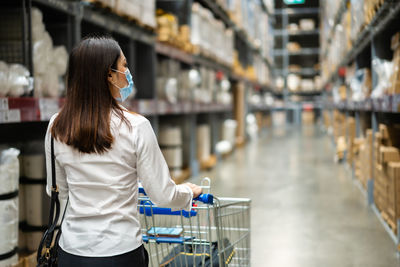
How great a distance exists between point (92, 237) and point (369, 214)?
397cm

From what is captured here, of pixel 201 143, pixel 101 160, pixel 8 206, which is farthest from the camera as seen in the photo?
pixel 201 143

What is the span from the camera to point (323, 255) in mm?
3572

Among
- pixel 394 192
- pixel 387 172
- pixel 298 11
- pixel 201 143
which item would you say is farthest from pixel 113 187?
pixel 298 11

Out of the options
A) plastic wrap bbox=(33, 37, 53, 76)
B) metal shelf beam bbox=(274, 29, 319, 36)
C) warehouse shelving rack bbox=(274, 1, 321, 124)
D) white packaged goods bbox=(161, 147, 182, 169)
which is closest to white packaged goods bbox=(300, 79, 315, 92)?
warehouse shelving rack bbox=(274, 1, 321, 124)

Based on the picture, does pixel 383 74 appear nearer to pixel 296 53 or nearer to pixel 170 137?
pixel 170 137

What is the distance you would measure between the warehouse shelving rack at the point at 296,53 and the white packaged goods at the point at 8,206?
24.0 meters

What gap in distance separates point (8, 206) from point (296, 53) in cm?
2520

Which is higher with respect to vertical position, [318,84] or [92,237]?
[318,84]

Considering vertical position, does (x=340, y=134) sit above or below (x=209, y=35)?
below

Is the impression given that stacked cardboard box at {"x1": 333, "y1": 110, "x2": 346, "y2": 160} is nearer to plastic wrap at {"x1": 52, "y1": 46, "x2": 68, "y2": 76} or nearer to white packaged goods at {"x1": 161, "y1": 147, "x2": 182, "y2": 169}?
white packaged goods at {"x1": 161, "y1": 147, "x2": 182, "y2": 169}

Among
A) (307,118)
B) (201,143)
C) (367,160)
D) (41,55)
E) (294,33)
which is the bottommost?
(367,160)

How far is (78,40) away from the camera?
3834 millimetres

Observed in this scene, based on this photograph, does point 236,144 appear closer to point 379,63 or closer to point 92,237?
point 379,63

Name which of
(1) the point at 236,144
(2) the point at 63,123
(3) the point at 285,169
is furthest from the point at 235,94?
(2) the point at 63,123
